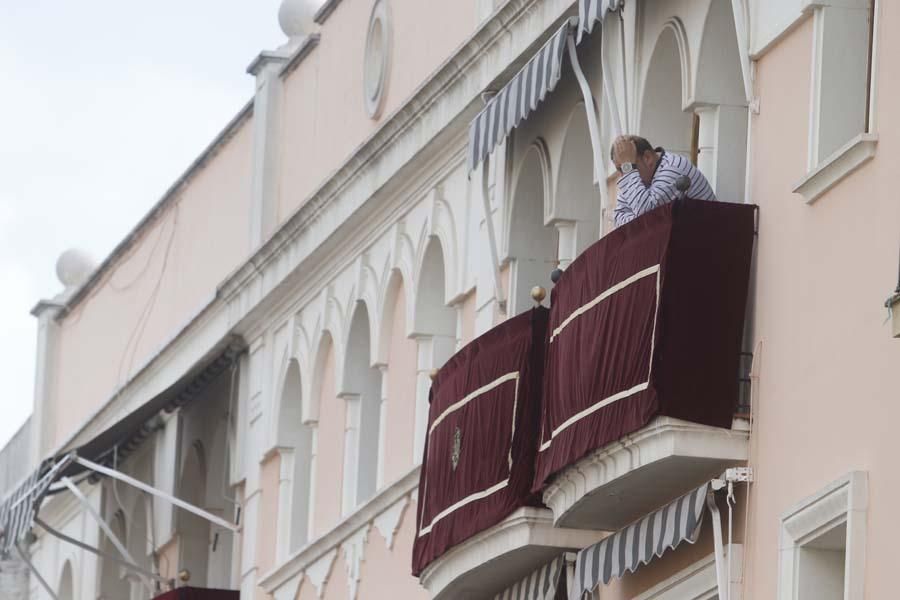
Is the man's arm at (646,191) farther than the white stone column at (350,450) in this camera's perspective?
No

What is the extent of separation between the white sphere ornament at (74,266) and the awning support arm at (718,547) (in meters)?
23.7

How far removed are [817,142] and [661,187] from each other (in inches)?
61.1

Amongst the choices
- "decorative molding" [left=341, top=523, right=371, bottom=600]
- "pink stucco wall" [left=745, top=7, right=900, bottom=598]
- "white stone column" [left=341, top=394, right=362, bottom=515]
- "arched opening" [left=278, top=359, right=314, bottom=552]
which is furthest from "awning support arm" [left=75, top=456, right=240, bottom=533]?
"pink stucco wall" [left=745, top=7, right=900, bottom=598]

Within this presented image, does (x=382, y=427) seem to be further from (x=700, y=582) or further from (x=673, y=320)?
(x=673, y=320)

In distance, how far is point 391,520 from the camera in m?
25.4

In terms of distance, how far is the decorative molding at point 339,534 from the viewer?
25.0 m

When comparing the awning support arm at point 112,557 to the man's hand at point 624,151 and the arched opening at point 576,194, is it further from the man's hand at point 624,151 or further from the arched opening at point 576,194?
the man's hand at point 624,151

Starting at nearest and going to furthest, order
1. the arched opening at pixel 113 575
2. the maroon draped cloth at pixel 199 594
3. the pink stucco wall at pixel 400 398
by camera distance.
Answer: the pink stucco wall at pixel 400 398, the maroon draped cloth at pixel 199 594, the arched opening at pixel 113 575

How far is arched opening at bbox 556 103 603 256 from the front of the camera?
2184cm

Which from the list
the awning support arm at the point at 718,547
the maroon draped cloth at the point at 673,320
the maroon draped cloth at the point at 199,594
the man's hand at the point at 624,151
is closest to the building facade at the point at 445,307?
the awning support arm at the point at 718,547

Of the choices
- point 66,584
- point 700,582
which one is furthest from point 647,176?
point 66,584

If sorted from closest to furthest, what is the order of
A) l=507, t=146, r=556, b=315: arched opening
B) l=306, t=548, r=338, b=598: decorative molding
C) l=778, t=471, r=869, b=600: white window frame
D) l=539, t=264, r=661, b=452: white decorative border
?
l=778, t=471, r=869, b=600: white window frame, l=539, t=264, r=661, b=452: white decorative border, l=507, t=146, r=556, b=315: arched opening, l=306, t=548, r=338, b=598: decorative molding

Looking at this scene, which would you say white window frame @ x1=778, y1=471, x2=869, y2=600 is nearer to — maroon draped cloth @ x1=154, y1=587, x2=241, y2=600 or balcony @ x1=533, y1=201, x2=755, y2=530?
balcony @ x1=533, y1=201, x2=755, y2=530

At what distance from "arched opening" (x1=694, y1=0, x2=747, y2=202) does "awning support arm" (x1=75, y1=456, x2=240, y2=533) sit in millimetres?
12766
